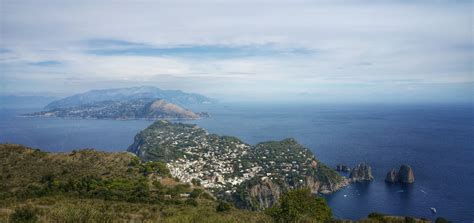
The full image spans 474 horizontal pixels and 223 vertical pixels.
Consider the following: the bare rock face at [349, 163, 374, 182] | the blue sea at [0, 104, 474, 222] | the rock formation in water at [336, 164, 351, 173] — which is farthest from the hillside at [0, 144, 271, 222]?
the rock formation in water at [336, 164, 351, 173]

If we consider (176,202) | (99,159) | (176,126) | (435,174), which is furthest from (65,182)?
(176,126)

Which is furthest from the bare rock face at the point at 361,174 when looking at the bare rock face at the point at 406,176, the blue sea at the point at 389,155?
the bare rock face at the point at 406,176

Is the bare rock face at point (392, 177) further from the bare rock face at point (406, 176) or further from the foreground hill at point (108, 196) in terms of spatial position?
the foreground hill at point (108, 196)

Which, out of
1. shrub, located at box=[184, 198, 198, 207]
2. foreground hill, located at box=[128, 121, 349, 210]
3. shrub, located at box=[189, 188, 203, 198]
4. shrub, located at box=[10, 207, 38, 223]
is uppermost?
shrub, located at box=[10, 207, 38, 223]

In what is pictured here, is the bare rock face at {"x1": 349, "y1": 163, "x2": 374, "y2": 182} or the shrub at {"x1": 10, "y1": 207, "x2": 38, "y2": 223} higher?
the shrub at {"x1": 10, "y1": 207, "x2": 38, "y2": 223}

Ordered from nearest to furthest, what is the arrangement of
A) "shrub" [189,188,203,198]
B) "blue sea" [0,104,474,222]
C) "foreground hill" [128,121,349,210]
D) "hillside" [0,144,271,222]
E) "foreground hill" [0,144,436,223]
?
"foreground hill" [0,144,436,223] < "hillside" [0,144,271,222] < "shrub" [189,188,203,198] < "foreground hill" [128,121,349,210] < "blue sea" [0,104,474,222]

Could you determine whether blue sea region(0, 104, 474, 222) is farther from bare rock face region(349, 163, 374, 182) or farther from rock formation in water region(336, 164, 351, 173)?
rock formation in water region(336, 164, 351, 173)

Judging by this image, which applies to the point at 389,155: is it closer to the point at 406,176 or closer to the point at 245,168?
the point at 406,176

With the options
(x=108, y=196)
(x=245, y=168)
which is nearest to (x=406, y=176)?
(x=245, y=168)

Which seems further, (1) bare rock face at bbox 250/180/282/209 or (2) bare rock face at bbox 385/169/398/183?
(2) bare rock face at bbox 385/169/398/183

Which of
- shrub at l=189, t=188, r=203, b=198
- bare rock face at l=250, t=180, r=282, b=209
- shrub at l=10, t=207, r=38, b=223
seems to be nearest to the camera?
shrub at l=10, t=207, r=38, b=223
